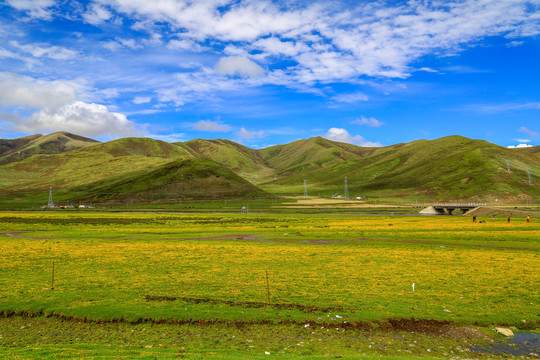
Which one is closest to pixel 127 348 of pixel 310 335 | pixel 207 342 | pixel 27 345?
pixel 207 342

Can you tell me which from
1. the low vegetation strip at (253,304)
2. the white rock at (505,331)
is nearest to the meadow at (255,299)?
the low vegetation strip at (253,304)

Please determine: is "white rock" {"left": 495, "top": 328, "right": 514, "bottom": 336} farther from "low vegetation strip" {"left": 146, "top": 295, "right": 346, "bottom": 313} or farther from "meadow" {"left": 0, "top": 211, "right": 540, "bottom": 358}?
"low vegetation strip" {"left": 146, "top": 295, "right": 346, "bottom": 313}

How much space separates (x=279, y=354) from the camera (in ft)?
52.0

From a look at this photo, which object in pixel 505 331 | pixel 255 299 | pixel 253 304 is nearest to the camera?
pixel 505 331

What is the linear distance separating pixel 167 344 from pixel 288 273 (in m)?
16.1

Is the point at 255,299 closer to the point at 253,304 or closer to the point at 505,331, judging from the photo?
the point at 253,304

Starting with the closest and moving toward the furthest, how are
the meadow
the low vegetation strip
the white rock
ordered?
the meadow → the white rock → the low vegetation strip

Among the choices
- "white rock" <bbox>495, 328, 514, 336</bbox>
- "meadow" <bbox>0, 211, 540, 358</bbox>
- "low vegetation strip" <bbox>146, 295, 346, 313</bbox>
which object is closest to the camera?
"meadow" <bbox>0, 211, 540, 358</bbox>

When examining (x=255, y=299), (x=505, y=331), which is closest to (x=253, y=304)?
(x=255, y=299)

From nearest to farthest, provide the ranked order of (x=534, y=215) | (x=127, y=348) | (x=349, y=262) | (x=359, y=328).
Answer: (x=127, y=348)
(x=359, y=328)
(x=349, y=262)
(x=534, y=215)

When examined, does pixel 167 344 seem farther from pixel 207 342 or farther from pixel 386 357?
pixel 386 357

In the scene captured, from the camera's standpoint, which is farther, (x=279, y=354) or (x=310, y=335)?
(x=310, y=335)

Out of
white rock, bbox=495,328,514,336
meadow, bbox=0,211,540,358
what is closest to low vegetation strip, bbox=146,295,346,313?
meadow, bbox=0,211,540,358

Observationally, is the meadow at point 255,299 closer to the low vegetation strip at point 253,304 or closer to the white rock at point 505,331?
the low vegetation strip at point 253,304
